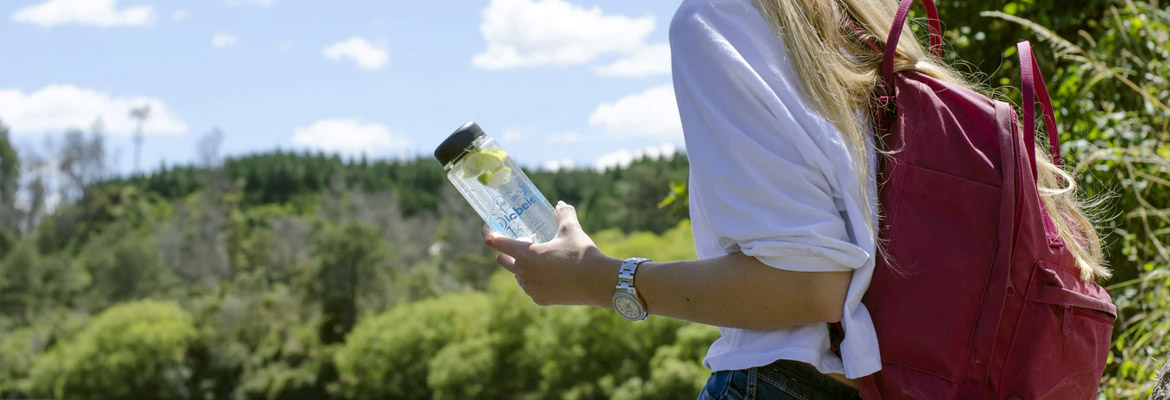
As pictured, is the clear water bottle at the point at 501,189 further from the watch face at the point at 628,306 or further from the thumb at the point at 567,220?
the watch face at the point at 628,306

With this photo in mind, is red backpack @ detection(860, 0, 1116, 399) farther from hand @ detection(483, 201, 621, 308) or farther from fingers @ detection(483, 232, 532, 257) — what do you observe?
fingers @ detection(483, 232, 532, 257)

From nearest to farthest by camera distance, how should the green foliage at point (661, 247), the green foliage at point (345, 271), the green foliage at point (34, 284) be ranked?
the green foliage at point (661, 247) < the green foliage at point (345, 271) < the green foliage at point (34, 284)

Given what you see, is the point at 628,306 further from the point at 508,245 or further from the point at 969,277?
the point at 969,277

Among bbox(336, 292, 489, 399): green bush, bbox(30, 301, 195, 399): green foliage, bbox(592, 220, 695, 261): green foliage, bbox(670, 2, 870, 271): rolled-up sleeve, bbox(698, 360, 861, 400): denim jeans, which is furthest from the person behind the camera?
bbox(30, 301, 195, 399): green foliage

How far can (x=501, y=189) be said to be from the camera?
5.13 ft

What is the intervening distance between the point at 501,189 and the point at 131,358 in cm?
4418

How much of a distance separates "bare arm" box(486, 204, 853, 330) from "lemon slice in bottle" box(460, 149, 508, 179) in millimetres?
251

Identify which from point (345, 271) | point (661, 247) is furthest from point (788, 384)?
point (345, 271)

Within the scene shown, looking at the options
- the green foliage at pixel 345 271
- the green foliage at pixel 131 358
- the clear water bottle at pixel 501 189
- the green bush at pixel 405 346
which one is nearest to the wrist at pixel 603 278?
the clear water bottle at pixel 501 189

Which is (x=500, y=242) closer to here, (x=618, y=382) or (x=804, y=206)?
(x=804, y=206)

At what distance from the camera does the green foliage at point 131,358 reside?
40.5 metres

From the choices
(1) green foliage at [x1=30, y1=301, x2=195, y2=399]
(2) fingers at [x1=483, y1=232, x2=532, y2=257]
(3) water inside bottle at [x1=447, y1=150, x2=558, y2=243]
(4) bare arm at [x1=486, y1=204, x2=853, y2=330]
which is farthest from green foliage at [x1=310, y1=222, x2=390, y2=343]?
→ (4) bare arm at [x1=486, y1=204, x2=853, y2=330]

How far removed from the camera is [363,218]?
5653cm

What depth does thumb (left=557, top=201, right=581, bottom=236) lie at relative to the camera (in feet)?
4.40
